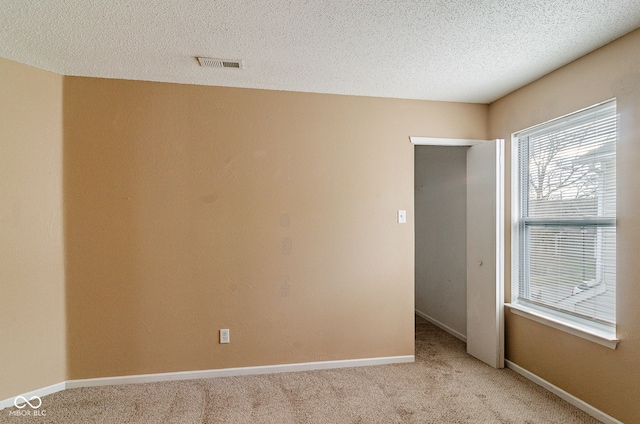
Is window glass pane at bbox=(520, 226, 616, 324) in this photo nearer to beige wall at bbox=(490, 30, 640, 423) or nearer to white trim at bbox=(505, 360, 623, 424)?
beige wall at bbox=(490, 30, 640, 423)

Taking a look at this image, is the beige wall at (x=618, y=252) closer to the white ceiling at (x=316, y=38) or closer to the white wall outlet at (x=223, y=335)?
the white ceiling at (x=316, y=38)

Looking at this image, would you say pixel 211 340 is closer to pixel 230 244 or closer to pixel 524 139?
pixel 230 244

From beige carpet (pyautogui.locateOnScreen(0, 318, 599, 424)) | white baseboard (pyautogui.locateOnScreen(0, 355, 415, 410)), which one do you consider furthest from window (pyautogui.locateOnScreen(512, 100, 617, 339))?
white baseboard (pyautogui.locateOnScreen(0, 355, 415, 410))

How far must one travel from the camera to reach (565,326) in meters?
2.63

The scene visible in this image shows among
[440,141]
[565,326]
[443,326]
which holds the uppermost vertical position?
[440,141]

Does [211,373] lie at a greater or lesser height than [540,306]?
lesser

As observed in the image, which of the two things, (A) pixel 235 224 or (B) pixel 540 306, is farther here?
(A) pixel 235 224

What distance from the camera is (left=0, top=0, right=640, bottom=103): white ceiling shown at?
1.95 meters

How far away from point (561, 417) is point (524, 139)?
2161 mm

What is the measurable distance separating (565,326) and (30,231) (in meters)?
4.00

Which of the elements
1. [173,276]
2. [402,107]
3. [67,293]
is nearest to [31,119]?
[67,293]

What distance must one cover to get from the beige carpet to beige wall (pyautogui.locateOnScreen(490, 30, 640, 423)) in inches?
9.3

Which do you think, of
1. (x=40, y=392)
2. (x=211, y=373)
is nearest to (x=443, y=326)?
(x=211, y=373)

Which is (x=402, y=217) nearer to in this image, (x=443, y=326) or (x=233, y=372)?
(x=443, y=326)
